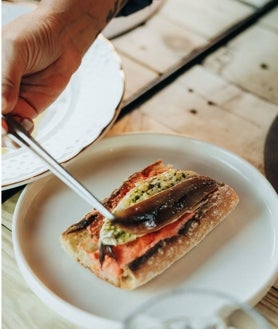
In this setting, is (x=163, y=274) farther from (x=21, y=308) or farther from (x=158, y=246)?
(x=21, y=308)

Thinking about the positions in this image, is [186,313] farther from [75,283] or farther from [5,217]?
[5,217]

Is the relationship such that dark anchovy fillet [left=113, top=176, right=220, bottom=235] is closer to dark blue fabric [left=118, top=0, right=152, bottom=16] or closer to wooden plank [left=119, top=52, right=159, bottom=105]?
wooden plank [left=119, top=52, right=159, bottom=105]

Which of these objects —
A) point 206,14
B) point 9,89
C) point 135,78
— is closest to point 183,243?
point 9,89

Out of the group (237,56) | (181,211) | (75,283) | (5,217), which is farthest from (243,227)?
(237,56)

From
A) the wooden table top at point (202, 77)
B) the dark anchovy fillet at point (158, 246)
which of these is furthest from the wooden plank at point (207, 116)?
the dark anchovy fillet at point (158, 246)

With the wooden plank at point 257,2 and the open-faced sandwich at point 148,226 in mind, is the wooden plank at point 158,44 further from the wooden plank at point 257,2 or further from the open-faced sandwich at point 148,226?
the open-faced sandwich at point 148,226

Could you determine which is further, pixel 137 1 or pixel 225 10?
pixel 225 10
